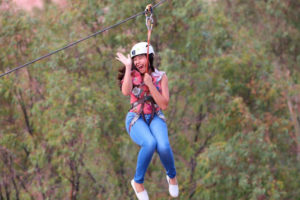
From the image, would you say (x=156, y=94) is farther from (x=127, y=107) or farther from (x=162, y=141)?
(x=127, y=107)

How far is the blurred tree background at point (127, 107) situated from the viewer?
9375 mm

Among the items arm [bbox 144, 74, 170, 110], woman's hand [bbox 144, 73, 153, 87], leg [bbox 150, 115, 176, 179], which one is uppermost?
woman's hand [bbox 144, 73, 153, 87]

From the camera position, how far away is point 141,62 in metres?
4.22

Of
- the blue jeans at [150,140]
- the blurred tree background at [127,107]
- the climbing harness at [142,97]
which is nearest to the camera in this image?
the blue jeans at [150,140]

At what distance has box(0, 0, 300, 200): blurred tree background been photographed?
9.38m

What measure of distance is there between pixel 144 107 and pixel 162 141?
1.23ft

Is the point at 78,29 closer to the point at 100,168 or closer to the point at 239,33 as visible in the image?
the point at 100,168

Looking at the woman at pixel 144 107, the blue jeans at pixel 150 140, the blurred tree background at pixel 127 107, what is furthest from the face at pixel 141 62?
the blurred tree background at pixel 127 107

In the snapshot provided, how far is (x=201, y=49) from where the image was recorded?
10.1 meters

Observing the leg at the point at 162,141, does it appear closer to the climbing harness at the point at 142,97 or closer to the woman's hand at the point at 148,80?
Answer: the climbing harness at the point at 142,97

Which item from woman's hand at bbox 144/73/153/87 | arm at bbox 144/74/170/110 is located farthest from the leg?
woman's hand at bbox 144/73/153/87

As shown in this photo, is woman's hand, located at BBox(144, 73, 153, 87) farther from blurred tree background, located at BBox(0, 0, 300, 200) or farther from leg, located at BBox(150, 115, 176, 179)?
blurred tree background, located at BBox(0, 0, 300, 200)

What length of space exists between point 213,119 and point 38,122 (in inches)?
143

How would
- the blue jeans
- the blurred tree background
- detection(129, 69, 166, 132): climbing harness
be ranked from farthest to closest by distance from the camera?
the blurred tree background
detection(129, 69, 166, 132): climbing harness
the blue jeans
